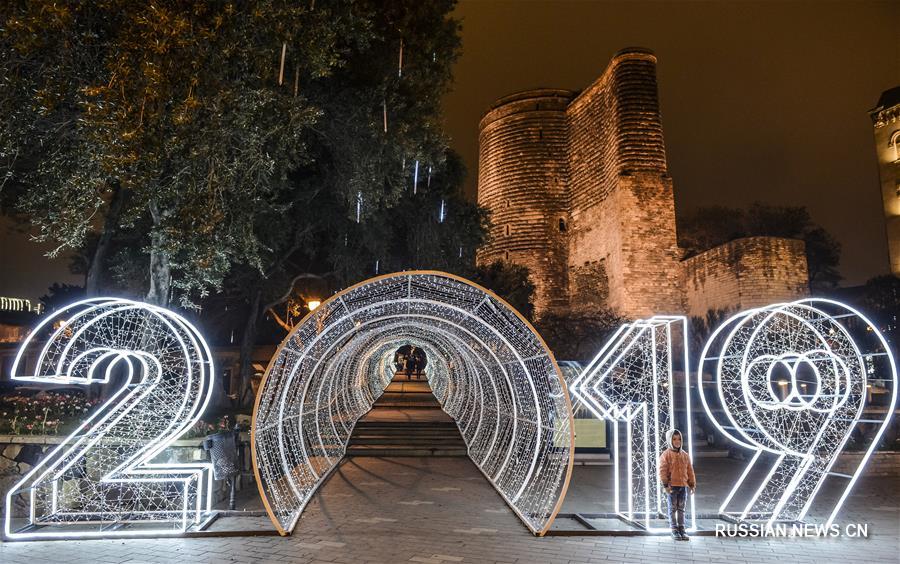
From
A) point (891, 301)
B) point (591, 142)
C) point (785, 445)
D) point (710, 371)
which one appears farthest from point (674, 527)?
point (591, 142)

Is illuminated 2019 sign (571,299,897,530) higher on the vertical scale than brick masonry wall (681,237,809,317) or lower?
lower

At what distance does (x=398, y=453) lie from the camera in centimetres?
1362

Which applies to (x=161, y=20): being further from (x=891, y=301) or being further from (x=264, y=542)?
(x=891, y=301)

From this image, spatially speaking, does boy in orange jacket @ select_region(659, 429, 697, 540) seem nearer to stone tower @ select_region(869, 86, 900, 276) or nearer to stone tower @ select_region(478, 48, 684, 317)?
stone tower @ select_region(478, 48, 684, 317)

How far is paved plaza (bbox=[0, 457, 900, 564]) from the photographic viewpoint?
20.1ft

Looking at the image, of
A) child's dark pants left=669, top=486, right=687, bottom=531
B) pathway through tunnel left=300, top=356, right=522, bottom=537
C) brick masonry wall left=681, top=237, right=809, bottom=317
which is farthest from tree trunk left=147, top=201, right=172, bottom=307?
brick masonry wall left=681, top=237, right=809, bottom=317

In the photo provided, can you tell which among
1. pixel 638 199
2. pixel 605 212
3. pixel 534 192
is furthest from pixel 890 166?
pixel 534 192

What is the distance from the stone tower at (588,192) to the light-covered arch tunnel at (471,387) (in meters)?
20.5

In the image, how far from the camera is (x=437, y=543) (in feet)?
21.9

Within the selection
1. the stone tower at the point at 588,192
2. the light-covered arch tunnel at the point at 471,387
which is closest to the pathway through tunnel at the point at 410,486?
the light-covered arch tunnel at the point at 471,387

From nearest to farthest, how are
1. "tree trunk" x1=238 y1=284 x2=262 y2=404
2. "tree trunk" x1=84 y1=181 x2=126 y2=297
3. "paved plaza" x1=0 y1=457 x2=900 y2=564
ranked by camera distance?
"paved plaza" x1=0 y1=457 x2=900 y2=564 < "tree trunk" x1=84 y1=181 x2=126 y2=297 < "tree trunk" x1=238 y1=284 x2=262 y2=404

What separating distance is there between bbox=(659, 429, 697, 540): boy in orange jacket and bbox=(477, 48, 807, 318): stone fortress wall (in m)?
25.3

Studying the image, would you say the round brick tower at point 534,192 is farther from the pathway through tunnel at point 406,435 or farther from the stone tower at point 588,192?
the pathway through tunnel at point 406,435

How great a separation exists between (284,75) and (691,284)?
29.8 metres
